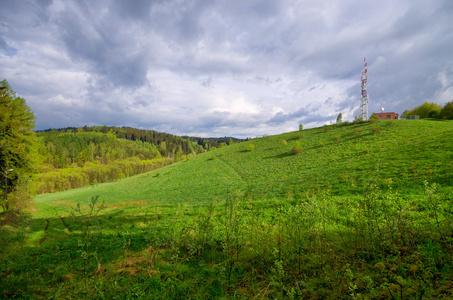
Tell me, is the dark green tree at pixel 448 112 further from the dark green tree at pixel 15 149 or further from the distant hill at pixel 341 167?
the dark green tree at pixel 15 149

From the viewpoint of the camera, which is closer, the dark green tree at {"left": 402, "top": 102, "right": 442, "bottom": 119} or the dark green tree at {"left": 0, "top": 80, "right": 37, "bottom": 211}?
the dark green tree at {"left": 0, "top": 80, "right": 37, "bottom": 211}

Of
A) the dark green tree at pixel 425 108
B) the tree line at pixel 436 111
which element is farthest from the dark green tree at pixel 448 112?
the dark green tree at pixel 425 108

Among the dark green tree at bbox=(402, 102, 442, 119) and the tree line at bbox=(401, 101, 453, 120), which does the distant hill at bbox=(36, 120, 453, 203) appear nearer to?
the tree line at bbox=(401, 101, 453, 120)

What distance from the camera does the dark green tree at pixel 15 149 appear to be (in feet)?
56.2

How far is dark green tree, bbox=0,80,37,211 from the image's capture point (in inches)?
674

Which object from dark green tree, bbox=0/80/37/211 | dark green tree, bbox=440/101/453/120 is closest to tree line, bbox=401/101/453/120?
dark green tree, bbox=440/101/453/120

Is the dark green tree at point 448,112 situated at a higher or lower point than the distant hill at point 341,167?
higher

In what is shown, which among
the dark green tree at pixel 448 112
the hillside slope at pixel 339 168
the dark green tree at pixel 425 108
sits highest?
the dark green tree at pixel 425 108

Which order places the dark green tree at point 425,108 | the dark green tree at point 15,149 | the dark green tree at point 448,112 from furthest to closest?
the dark green tree at point 425,108 < the dark green tree at point 448,112 < the dark green tree at point 15,149

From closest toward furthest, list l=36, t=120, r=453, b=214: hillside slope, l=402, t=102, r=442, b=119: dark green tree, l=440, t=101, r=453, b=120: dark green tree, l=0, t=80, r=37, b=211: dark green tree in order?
l=36, t=120, r=453, b=214: hillside slope
l=0, t=80, r=37, b=211: dark green tree
l=440, t=101, r=453, b=120: dark green tree
l=402, t=102, r=442, b=119: dark green tree

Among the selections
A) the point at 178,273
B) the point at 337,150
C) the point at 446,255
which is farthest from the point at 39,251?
the point at 337,150

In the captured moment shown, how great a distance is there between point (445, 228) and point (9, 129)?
31.5 m

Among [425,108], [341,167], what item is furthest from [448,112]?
[341,167]

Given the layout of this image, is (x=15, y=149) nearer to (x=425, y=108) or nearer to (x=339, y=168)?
(x=339, y=168)
